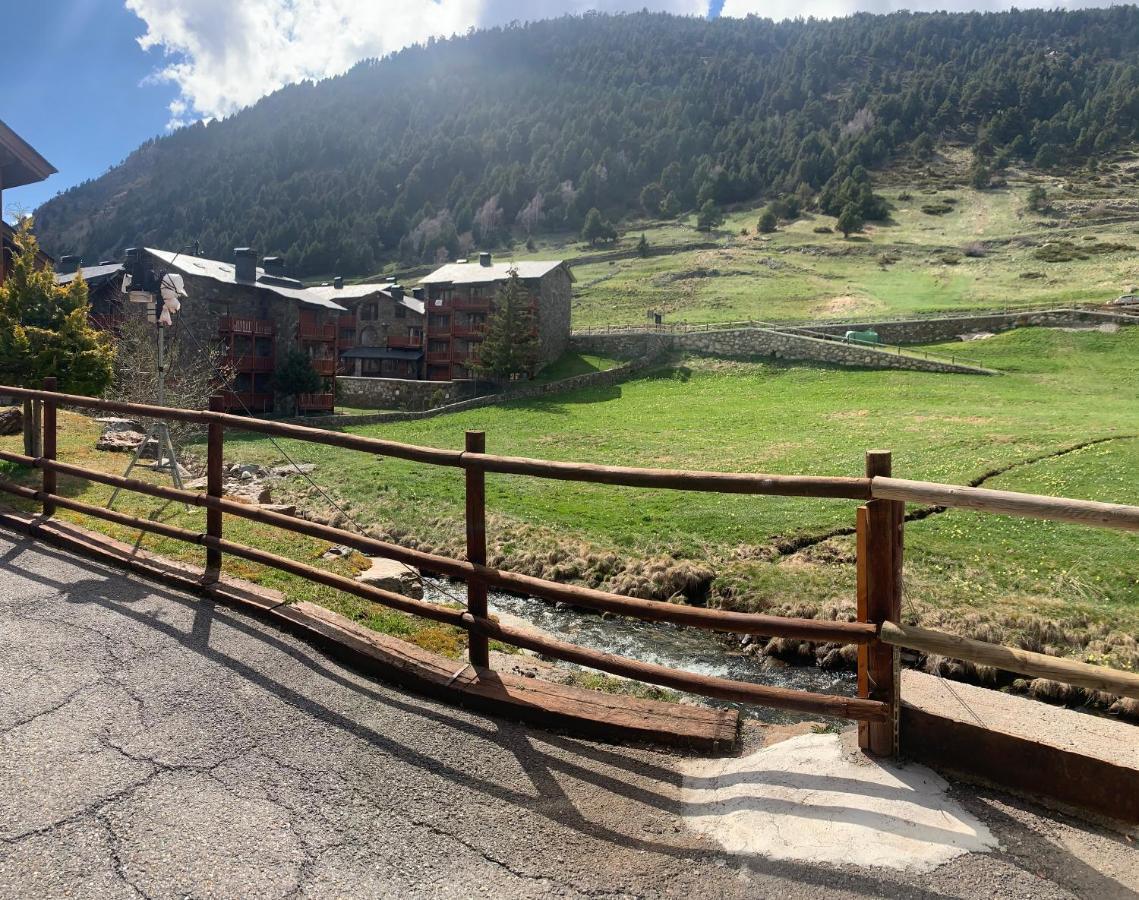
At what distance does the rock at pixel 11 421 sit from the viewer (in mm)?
15570

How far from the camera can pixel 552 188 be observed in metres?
172

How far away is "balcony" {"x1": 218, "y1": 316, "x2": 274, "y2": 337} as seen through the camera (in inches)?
1913

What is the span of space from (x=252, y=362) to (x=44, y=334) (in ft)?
109

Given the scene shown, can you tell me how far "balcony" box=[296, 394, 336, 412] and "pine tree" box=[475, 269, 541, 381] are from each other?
1075cm

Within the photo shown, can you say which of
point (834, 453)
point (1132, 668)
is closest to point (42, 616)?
point (1132, 668)

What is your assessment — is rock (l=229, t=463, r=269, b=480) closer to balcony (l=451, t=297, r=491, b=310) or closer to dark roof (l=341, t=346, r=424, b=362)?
balcony (l=451, t=297, r=491, b=310)

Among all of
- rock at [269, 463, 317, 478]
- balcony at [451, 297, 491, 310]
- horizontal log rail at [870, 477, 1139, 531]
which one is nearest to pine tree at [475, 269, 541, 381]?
balcony at [451, 297, 491, 310]

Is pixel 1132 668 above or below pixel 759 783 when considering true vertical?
below

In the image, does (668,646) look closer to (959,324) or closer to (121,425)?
(121,425)

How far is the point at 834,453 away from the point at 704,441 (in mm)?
5477

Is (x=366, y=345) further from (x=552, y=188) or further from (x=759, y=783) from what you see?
(x=552, y=188)

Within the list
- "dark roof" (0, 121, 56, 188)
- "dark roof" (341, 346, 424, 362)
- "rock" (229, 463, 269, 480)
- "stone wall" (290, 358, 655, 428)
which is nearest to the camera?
"dark roof" (0, 121, 56, 188)

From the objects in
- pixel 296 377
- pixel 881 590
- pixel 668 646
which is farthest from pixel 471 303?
pixel 881 590

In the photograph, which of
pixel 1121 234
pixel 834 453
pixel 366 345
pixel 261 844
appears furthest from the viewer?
pixel 1121 234
